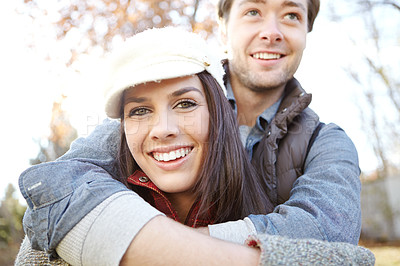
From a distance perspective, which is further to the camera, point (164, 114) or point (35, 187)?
point (164, 114)

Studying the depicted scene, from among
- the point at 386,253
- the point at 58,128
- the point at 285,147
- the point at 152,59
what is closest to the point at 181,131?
the point at 152,59

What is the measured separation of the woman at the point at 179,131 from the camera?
5.91 ft

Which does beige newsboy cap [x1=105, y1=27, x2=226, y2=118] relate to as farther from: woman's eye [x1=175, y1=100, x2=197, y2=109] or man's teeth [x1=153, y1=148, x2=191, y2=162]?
man's teeth [x1=153, y1=148, x2=191, y2=162]

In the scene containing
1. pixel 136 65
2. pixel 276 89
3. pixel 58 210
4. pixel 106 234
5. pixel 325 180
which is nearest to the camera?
pixel 106 234

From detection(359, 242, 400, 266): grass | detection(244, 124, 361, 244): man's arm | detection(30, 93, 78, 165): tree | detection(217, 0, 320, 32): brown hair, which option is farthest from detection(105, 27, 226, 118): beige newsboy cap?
detection(359, 242, 400, 266): grass

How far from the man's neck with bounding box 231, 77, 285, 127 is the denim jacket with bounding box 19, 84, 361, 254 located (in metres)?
0.89

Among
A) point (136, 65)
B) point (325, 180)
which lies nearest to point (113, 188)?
point (136, 65)

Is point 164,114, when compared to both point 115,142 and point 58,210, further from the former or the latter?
point 58,210

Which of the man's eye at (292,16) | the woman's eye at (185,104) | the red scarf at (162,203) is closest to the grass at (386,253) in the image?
the man's eye at (292,16)

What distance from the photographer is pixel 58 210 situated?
58.8 inches

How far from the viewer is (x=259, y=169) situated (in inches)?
94.3

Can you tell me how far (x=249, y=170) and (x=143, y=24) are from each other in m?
3.75

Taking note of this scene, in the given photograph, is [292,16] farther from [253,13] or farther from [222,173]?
[222,173]

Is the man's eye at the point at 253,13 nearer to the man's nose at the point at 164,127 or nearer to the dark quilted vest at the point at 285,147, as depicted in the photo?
the dark quilted vest at the point at 285,147
